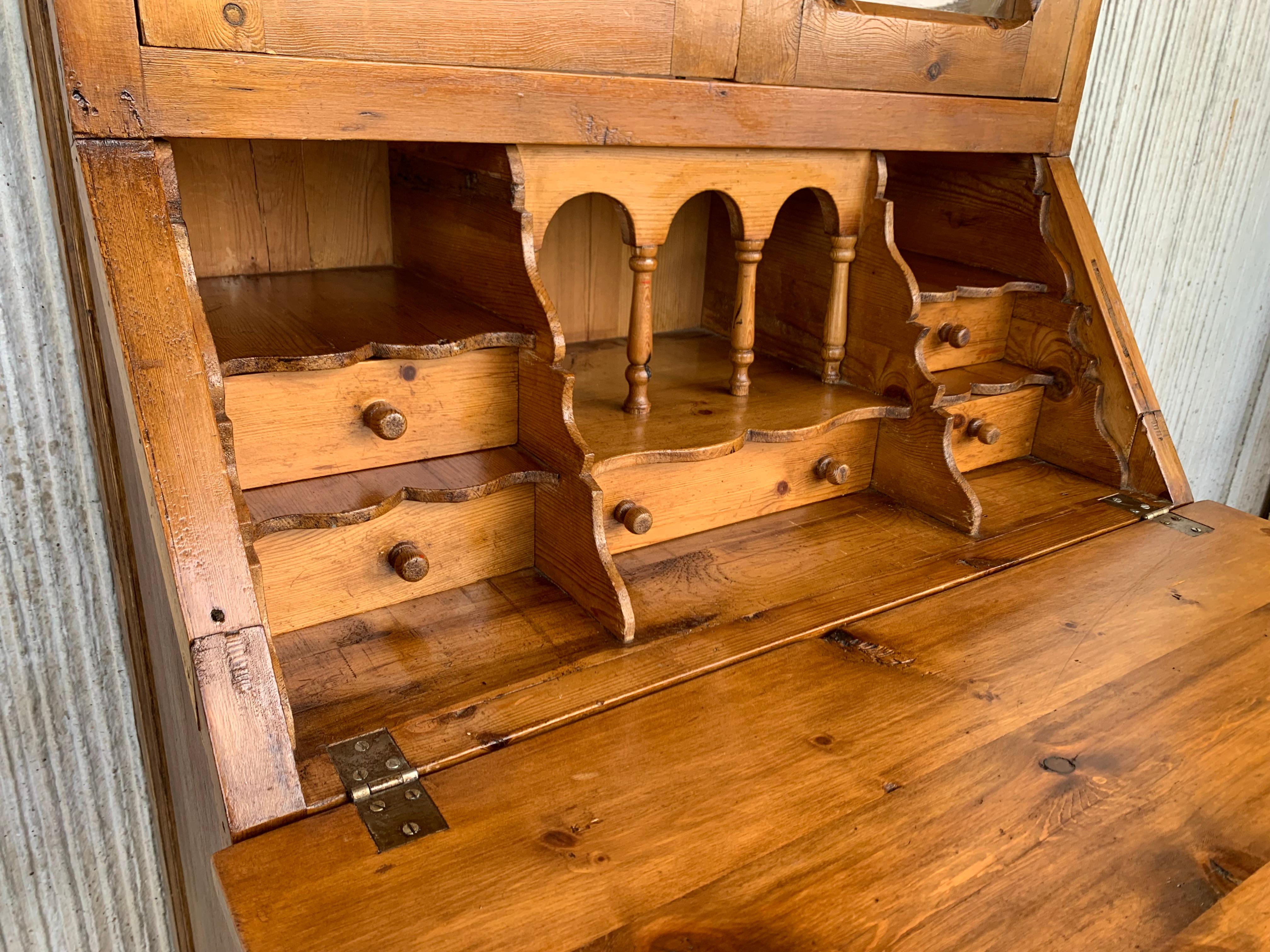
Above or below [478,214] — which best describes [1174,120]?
above

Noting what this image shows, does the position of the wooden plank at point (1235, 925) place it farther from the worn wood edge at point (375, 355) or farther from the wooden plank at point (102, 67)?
the wooden plank at point (102, 67)

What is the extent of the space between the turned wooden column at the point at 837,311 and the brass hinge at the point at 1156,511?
448 millimetres

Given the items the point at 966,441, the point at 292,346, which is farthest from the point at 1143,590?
the point at 292,346

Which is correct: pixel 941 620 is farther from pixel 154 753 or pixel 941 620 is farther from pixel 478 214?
pixel 154 753

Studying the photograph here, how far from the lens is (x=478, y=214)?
3.51 ft

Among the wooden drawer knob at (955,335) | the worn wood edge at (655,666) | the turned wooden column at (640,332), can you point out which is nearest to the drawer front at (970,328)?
the wooden drawer knob at (955,335)

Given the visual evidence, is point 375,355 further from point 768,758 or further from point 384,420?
point 768,758

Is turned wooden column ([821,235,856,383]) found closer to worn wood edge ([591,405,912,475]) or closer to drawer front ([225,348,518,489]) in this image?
worn wood edge ([591,405,912,475])

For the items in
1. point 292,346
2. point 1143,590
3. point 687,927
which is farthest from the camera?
point 1143,590

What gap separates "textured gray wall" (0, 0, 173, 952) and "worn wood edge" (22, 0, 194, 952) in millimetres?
11

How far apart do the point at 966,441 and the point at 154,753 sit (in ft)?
4.23

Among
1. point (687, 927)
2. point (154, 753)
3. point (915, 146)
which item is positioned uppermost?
point (915, 146)

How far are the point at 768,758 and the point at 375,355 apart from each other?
0.56 metres

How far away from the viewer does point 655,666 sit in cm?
97
